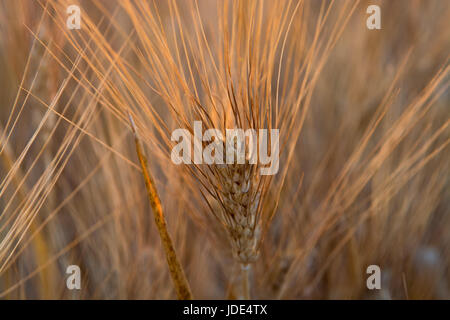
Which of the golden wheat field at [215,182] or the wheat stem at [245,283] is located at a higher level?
the golden wheat field at [215,182]

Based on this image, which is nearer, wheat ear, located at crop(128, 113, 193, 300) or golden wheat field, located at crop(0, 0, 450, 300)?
wheat ear, located at crop(128, 113, 193, 300)

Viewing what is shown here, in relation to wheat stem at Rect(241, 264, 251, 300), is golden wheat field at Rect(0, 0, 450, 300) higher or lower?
higher

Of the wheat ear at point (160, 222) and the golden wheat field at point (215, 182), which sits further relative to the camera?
the golden wheat field at point (215, 182)

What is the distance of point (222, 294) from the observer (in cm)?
76

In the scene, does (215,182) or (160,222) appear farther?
(215,182)

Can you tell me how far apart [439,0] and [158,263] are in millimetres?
745

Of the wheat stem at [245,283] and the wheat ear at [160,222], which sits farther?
the wheat stem at [245,283]

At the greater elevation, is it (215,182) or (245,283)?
(215,182)

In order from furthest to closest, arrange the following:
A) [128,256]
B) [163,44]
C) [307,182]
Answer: [307,182] → [128,256] → [163,44]

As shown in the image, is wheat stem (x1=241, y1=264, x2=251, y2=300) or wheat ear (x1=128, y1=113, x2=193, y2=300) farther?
wheat stem (x1=241, y1=264, x2=251, y2=300)

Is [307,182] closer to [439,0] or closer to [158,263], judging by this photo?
[158,263]
